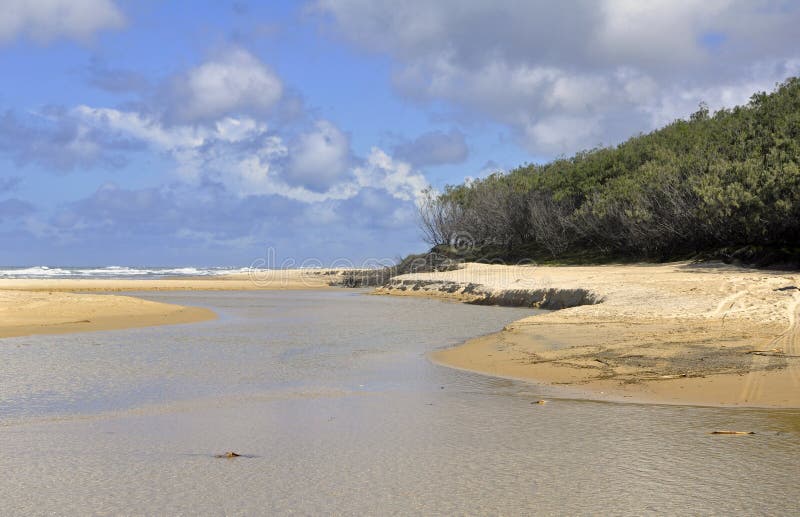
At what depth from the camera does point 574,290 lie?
18812mm

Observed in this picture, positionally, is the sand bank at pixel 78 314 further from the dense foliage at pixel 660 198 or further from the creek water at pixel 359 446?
the dense foliage at pixel 660 198

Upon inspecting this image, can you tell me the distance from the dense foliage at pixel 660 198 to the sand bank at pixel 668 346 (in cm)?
957

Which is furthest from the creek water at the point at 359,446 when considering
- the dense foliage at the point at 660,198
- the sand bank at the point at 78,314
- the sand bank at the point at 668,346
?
the dense foliage at the point at 660,198

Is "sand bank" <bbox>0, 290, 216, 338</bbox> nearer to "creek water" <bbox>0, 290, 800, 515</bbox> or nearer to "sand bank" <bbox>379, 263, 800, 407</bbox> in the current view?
"creek water" <bbox>0, 290, 800, 515</bbox>

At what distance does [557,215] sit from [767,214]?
21660 mm

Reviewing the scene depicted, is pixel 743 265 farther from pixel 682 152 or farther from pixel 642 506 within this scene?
pixel 642 506

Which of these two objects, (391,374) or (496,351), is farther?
(496,351)

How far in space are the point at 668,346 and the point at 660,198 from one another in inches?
1087

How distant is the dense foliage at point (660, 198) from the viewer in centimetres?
2455

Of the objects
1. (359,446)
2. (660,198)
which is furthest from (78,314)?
(660,198)

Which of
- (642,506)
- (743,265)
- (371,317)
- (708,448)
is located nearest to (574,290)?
(371,317)

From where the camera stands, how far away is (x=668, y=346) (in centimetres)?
889

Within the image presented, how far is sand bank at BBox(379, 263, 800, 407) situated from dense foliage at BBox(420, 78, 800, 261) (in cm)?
957

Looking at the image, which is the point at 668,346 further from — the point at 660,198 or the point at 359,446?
the point at 660,198
